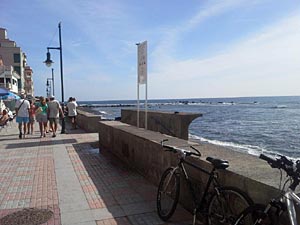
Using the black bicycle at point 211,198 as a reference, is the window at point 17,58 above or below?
above

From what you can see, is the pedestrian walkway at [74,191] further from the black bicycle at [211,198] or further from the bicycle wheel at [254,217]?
the bicycle wheel at [254,217]

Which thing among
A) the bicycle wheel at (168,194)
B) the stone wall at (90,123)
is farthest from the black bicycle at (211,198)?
the stone wall at (90,123)

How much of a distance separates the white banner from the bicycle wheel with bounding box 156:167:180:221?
484 centimetres

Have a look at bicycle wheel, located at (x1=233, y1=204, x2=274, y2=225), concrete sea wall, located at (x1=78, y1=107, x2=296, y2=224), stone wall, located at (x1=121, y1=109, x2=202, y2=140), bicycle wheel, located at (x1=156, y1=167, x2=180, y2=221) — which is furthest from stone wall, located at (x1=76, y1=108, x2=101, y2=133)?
bicycle wheel, located at (x1=233, y1=204, x2=274, y2=225)

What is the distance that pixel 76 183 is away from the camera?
668 cm

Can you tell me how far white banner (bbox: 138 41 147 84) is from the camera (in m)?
9.10

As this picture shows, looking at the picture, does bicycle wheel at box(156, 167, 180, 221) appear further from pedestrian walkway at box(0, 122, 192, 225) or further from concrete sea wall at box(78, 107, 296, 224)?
concrete sea wall at box(78, 107, 296, 224)

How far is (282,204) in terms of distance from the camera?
2727mm

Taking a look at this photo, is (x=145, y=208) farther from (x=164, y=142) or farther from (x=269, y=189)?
(x=269, y=189)

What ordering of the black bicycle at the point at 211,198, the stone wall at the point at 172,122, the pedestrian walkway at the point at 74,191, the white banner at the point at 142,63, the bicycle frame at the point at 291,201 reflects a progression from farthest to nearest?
the stone wall at the point at 172,122 → the white banner at the point at 142,63 → the pedestrian walkway at the point at 74,191 → the black bicycle at the point at 211,198 → the bicycle frame at the point at 291,201

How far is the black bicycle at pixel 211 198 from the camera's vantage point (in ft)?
11.4

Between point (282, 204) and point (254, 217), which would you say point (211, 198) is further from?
point (282, 204)

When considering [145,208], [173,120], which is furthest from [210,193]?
[173,120]

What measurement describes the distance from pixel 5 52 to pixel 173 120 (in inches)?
2854
